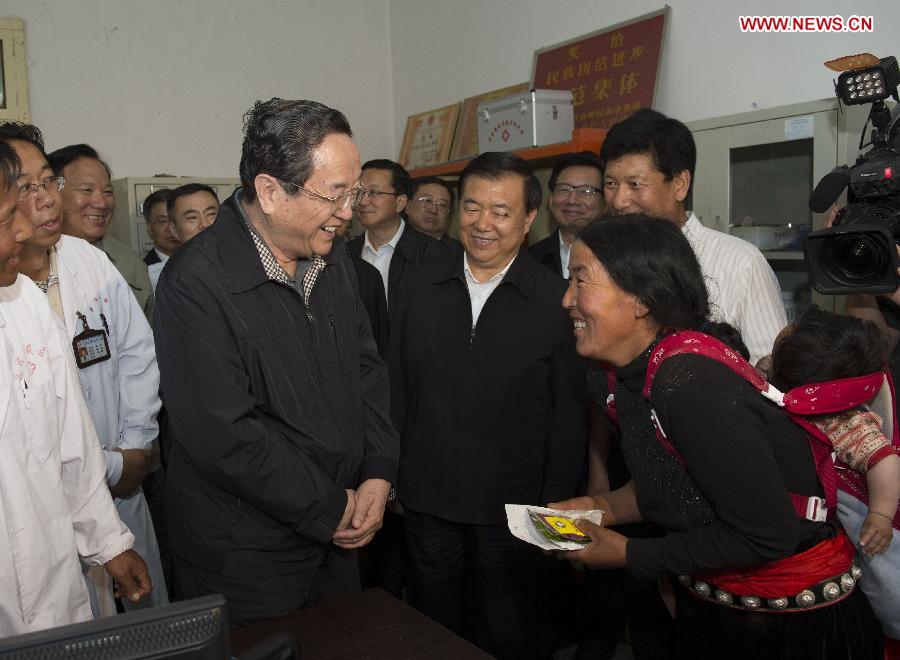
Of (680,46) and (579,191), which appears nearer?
(579,191)

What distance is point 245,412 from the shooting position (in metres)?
1.51

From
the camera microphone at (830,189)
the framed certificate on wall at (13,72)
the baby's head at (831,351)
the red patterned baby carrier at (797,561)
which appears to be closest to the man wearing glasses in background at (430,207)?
the framed certificate on wall at (13,72)

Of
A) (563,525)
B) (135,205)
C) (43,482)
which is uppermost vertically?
(135,205)

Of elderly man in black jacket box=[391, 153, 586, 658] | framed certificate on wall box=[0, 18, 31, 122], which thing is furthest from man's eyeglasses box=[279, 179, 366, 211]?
framed certificate on wall box=[0, 18, 31, 122]

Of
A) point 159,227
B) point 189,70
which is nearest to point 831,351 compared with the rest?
point 159,227

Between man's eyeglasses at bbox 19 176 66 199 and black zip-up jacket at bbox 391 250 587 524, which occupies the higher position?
man's eyeglasses at bbox 19 176 66 199

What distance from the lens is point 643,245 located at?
1394mm

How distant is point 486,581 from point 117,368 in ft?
3.95

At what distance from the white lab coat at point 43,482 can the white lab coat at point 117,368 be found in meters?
0.61

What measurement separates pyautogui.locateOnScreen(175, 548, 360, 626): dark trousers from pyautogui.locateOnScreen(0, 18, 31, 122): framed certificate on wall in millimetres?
3735

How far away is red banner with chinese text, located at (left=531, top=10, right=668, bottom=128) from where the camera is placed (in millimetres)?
3664

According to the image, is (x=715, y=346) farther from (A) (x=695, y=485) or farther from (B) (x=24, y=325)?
(B) (x=24, y=325)

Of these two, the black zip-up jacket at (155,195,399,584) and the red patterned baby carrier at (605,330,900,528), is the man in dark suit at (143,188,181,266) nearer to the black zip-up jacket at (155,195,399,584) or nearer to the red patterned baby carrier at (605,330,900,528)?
the black zip-up jacket at (155,195,399,584)

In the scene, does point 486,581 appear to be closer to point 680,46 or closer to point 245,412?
point 245,412
